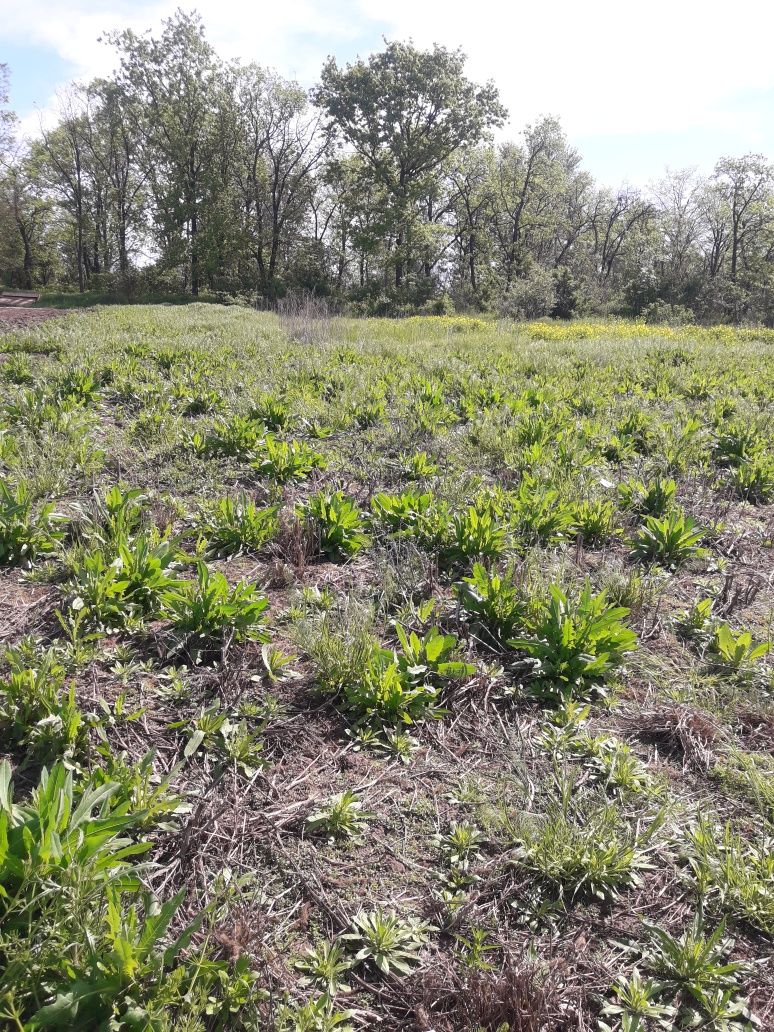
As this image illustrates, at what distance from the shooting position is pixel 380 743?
2354mm

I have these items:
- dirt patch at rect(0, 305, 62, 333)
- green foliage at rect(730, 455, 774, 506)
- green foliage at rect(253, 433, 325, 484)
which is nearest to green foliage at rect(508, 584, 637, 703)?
green foliage at rect(253, 433, 325, 484)

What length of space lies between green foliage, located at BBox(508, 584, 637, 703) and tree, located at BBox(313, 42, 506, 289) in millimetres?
36573

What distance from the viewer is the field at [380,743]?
59.6 inches

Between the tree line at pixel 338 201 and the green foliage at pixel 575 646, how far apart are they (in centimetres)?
3078

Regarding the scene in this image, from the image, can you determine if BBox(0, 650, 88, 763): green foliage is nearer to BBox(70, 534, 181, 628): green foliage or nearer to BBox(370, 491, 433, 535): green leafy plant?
BBox(70, 534, 181, 628): green foliage

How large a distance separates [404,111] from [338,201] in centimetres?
771

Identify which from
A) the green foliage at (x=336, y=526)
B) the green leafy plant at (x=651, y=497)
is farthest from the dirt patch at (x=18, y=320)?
the green leafy plant at (x=651, y=497)

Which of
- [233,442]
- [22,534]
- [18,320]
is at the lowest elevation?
[22,534]

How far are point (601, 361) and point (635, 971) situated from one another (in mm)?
10487

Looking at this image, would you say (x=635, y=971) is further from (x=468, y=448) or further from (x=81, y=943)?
(x=468, y=448)

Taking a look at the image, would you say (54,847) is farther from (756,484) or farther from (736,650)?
(756,484)

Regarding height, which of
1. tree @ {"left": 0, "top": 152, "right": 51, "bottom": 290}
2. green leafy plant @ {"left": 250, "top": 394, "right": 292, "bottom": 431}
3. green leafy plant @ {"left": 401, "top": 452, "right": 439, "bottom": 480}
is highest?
tree @ {"left": 0, "top": 152, "right": 51, "bottom": 290}

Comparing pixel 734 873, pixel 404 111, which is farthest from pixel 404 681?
pixel 404 111

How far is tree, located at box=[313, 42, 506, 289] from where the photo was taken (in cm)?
3391
